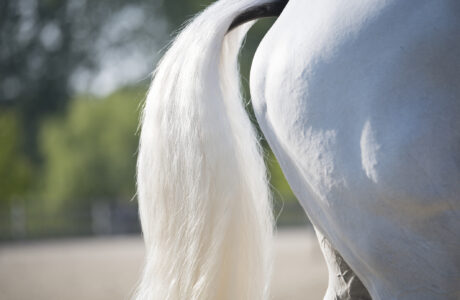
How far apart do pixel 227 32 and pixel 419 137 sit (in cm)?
68

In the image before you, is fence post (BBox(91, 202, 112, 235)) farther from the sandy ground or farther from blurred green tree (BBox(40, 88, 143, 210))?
the sandy ground

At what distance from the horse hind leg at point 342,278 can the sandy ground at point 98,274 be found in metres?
2.37

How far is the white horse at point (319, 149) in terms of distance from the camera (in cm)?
129

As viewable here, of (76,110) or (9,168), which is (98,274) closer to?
(9,168)

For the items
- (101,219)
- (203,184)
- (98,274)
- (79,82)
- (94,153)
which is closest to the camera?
(203,184)

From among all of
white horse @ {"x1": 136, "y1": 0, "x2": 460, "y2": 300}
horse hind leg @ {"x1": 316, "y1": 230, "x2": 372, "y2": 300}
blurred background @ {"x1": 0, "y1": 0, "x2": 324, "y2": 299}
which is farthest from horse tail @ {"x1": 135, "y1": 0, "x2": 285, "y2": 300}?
blurred background @ {"x1": 0, "y1": 0, "x2": 324, "y2": 299}

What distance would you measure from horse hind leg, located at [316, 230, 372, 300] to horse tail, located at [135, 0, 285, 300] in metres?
0.16

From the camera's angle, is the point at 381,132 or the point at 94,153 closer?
the point at 381,132

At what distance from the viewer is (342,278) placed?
1678 mm

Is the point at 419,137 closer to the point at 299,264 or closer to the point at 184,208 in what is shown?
the point at 184,208

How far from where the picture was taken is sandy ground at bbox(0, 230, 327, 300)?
664 cm

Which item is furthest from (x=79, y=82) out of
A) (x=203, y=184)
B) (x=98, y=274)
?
(x=203, y=184)

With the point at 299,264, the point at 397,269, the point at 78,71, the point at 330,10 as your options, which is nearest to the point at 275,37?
the point at 330,10

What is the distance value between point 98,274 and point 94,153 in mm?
16955
